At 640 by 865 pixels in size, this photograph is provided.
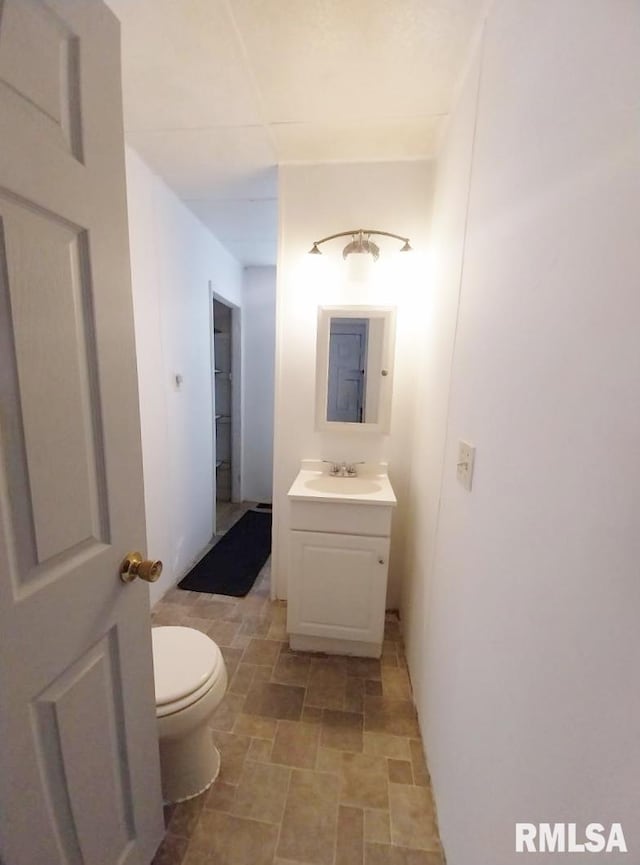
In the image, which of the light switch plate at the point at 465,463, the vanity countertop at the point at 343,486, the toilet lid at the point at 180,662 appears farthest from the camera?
the vanity countertop at the point at 343,486

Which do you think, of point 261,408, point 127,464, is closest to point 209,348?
point 261,408

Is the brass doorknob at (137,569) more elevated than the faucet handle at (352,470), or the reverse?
the brass doorknob at (137,569)

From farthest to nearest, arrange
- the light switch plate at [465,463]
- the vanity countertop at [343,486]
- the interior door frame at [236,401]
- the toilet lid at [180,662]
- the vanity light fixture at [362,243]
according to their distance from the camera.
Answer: the interior door frame at [236,401] → the vanity light fixture at [362,243] → the vanity countertop at [343,486] → the toilet lid at [180,662] → the light switch plate at [465,463]

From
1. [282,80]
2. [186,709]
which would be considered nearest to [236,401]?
[282,80]

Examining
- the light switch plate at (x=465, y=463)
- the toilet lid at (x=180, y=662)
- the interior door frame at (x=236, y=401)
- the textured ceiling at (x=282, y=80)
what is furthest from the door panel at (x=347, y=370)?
the interior door frame at (x=236, y=401)

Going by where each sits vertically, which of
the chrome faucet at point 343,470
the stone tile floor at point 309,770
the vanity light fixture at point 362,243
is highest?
the vanity light fixture at point 362,243

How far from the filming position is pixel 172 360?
2100 millimetres

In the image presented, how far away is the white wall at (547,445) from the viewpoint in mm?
445

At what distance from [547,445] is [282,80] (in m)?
1.56

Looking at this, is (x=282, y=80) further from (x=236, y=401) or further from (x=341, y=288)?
(x=236, y=401)

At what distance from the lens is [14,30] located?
1.66 ft

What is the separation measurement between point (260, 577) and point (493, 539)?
6.42 ft

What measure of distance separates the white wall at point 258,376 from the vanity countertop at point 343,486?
1.65 meters

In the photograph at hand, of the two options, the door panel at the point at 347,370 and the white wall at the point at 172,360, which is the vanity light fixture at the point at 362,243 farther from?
the white wall at the point at 172,360
